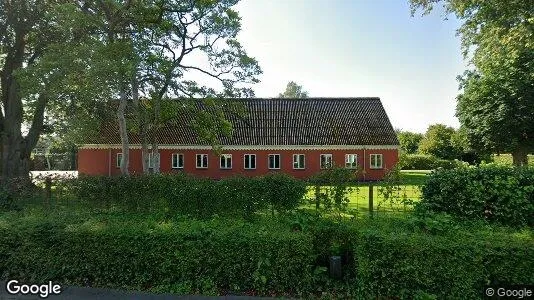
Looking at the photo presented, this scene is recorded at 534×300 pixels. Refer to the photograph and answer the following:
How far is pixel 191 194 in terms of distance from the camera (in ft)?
27.0

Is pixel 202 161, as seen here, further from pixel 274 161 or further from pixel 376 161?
pixel 376 161

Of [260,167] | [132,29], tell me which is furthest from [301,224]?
[260,167]

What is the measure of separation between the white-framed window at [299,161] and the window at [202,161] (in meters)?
7.88

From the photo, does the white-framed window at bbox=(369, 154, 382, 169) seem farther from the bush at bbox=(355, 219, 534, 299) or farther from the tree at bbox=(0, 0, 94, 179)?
the bush at bbox=(355, 219, 534, 299)

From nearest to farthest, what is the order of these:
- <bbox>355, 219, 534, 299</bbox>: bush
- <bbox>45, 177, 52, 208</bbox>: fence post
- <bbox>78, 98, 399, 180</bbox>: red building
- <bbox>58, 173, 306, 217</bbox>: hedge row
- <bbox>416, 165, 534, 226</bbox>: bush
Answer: <bbox>355, 219, 534, 299</bbox>: bush < <bbox>416, 165, 534, 226</bbox>: bush < <bbox>58, 173, 306, 217</bbox>: hedge row < <bbox>45, 177, 52, 208</bbox>: fence post < <bbox>78, 98, 399, 180</bbox>: red building

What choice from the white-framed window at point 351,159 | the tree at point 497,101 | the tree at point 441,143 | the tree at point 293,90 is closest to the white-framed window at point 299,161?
the white-framed window at point 351,159

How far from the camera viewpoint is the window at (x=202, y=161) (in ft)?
97.0

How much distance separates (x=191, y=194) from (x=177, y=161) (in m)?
22.4

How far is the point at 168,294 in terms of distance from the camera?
5152 mm

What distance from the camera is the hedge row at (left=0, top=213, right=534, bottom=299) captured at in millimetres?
4691

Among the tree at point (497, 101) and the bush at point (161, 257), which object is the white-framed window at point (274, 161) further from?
the bush at point (161, 257)

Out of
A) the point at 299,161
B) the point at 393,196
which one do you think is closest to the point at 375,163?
the point at 299,161

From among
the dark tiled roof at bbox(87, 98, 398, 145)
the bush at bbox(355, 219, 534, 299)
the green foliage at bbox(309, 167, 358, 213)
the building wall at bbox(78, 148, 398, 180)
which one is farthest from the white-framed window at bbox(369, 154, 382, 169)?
the bush at bbox(355, 219, 534, 299)

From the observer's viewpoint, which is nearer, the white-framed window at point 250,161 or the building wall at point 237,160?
the building wall at point 237,160
